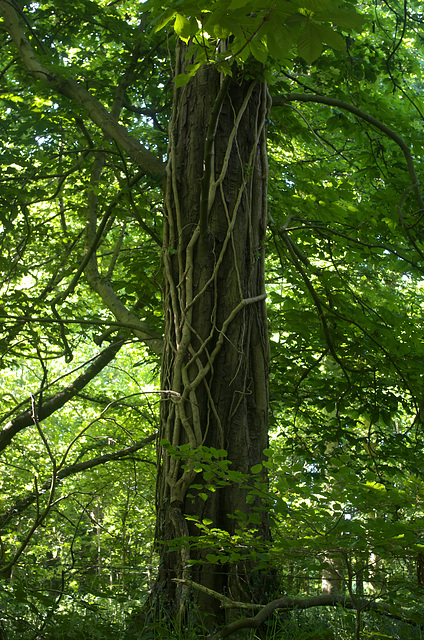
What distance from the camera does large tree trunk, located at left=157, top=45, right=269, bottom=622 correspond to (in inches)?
88.7

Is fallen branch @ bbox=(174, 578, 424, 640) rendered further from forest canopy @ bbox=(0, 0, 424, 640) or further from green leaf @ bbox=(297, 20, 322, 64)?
green leaf @ bbox=(297, 20, 322, 64)

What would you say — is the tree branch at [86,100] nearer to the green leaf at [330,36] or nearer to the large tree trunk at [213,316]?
the large tree trunk at [213,316]

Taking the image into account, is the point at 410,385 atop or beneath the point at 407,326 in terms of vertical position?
beneath

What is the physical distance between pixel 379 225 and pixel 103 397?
4474 millimetres

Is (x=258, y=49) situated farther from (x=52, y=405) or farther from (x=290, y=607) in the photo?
(x=52, y=405)

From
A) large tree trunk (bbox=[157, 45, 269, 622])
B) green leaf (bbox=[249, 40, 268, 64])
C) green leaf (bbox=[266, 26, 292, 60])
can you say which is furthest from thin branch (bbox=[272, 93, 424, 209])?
green leaf (bbox=[266, 26, 292, 60])

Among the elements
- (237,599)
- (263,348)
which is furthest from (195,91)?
(237,599)

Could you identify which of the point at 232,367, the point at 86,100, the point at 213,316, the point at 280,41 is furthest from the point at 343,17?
the point at 86,100

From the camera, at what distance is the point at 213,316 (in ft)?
8.29

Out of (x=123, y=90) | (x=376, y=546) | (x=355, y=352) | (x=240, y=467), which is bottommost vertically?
(x=376, y=546)

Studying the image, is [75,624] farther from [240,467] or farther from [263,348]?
[263,348]

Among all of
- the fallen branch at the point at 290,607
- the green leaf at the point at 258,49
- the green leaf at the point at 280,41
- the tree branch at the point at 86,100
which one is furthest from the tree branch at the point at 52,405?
the green leaf at the point at 280,41

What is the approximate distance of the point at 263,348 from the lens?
8.68ft

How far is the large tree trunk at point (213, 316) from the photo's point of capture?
2254 mm
